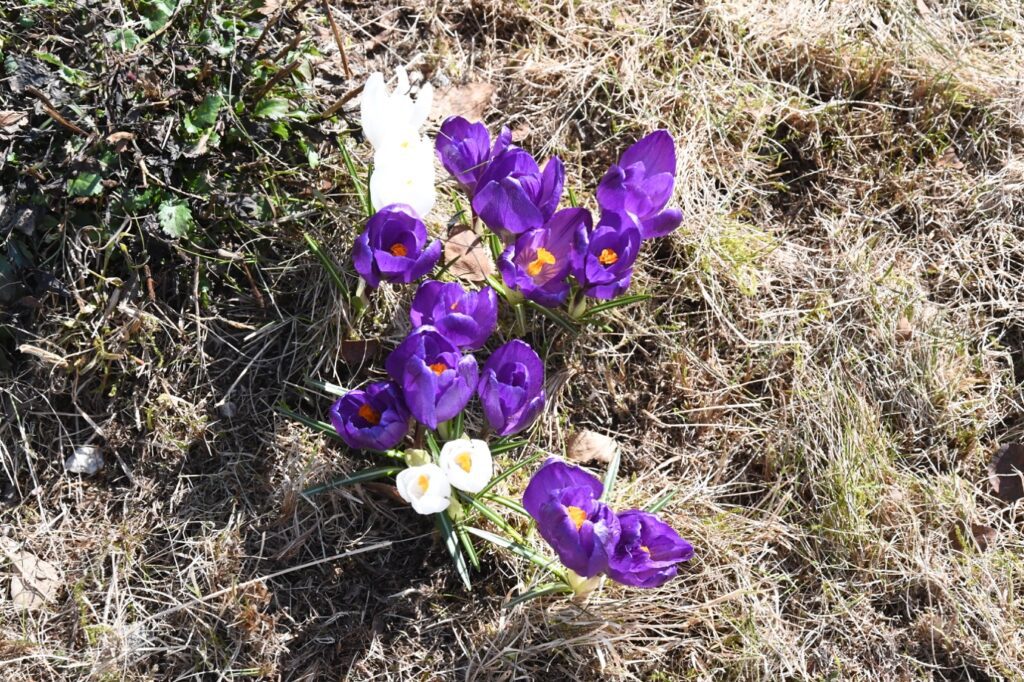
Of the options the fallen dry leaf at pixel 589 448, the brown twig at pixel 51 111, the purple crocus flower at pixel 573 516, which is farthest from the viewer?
the fallen dry leaf at pixel 589 448

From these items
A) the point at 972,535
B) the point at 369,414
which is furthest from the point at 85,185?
the point at 972,535

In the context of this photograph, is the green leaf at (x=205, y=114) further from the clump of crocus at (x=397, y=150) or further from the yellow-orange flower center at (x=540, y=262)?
the yellow-orange flower center at (x=540, y=262)

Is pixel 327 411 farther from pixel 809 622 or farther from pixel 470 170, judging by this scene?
pixel 809 622

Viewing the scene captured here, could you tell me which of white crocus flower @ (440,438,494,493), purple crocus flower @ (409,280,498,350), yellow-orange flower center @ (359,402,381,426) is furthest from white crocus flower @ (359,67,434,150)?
white crocus flower @ (440,438,494,493)

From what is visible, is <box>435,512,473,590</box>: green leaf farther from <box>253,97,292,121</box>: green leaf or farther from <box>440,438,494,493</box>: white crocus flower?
<box>253,97,292,121</box>: green leaf

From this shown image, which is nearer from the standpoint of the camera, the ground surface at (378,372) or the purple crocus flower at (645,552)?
the purple crocus flower at (645,552)

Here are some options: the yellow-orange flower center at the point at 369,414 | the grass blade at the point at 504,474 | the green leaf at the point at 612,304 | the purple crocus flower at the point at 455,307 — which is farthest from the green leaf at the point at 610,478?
the yellow-orange flower center at the point at 369,414

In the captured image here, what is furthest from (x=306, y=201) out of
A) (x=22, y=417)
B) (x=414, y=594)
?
(x=414, y=594)
